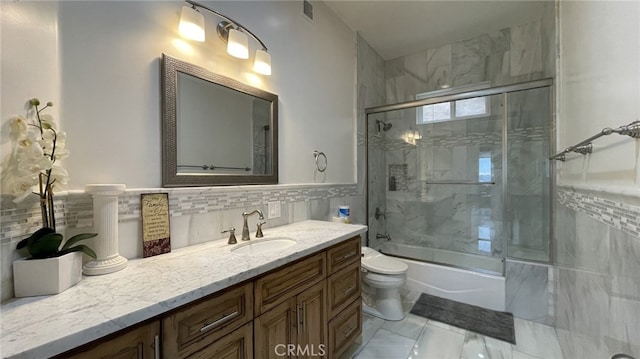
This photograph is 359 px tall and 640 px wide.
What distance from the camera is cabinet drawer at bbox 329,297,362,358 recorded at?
4.80 feet

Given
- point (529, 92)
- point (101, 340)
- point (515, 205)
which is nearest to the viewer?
Result: point (101, 340)

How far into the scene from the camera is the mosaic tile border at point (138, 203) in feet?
2.62

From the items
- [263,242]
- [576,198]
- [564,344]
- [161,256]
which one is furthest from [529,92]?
[161,256]

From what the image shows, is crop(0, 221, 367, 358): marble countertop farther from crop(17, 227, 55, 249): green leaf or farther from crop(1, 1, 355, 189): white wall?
crop(1, 1, 355, 189): white wall

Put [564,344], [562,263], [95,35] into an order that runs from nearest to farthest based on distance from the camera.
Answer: [95,35] < [564,344] < [562,263]

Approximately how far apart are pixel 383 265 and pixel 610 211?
Answer: 143cm

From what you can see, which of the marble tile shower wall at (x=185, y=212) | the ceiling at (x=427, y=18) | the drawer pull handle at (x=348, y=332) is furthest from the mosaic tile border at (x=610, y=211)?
the ceiling at (x=427, y=18)

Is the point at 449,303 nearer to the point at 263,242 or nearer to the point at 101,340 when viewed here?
the point at 263,242

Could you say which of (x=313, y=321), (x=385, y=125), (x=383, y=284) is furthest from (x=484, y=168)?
(x=313, y=321)

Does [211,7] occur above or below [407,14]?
below

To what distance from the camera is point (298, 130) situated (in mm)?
2055

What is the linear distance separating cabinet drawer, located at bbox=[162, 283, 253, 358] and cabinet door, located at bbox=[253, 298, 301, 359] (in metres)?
0.09

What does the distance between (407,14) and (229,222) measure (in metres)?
2.57

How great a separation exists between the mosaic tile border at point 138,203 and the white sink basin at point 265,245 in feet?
0.82
